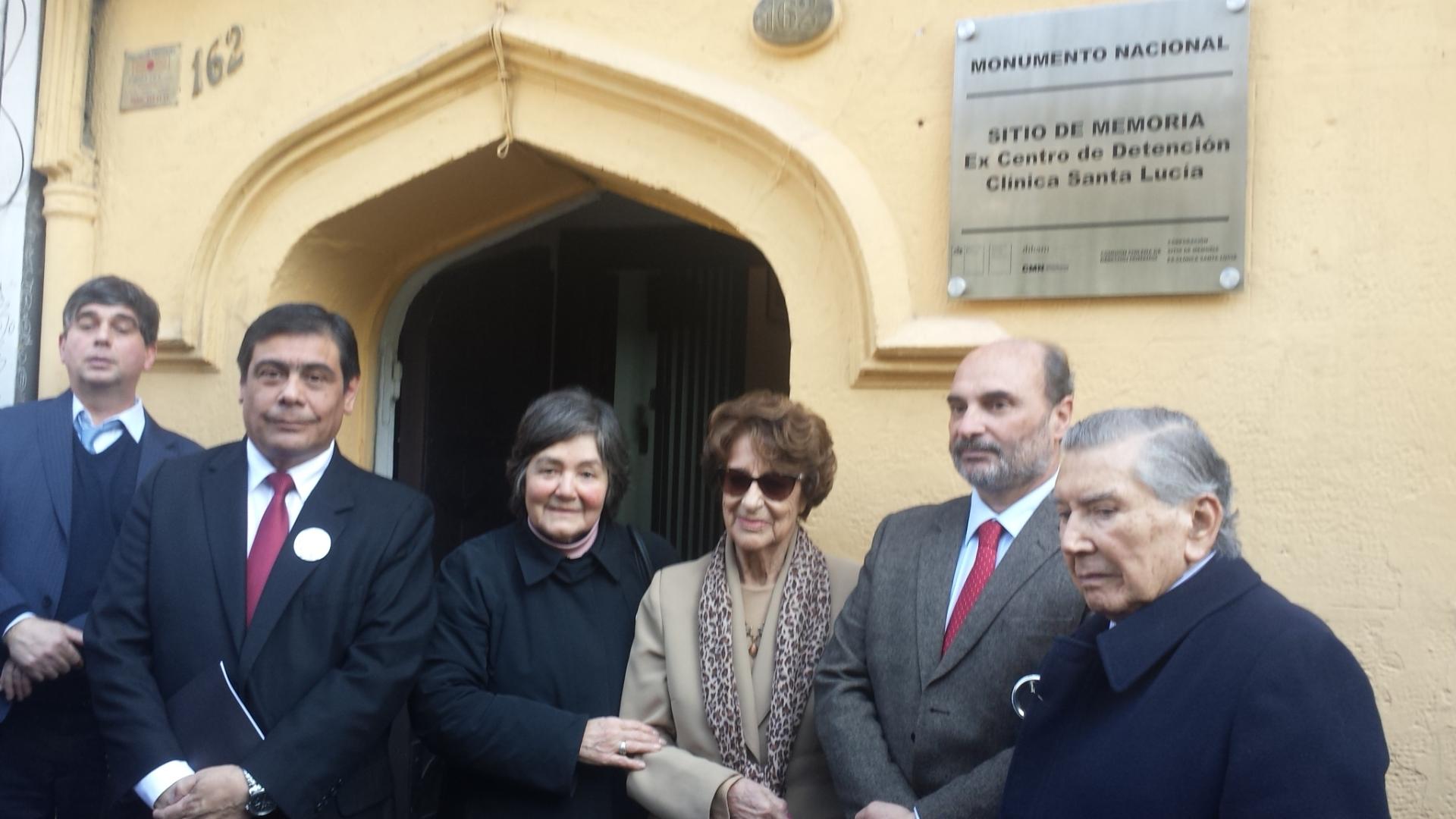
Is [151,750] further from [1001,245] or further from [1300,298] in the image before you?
[1300,298]

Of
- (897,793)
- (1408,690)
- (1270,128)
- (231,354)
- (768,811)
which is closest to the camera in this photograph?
(897,793)

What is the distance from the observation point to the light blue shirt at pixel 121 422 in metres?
3.48

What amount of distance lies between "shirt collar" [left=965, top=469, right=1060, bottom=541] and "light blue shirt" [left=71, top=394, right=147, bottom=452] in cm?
233

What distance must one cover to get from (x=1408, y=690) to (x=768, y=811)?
1.58m

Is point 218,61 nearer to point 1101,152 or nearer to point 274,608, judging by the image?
point 274,608

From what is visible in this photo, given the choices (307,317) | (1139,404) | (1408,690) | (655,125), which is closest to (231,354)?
(307,317)

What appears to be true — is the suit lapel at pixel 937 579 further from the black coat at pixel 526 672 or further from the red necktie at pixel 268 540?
the red necktie at pixel 268 540

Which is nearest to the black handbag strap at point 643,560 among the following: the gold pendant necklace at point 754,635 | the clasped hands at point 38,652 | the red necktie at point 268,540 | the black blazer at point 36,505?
the gold pendant necklace at point 754,635

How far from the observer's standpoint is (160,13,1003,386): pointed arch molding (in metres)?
3.47

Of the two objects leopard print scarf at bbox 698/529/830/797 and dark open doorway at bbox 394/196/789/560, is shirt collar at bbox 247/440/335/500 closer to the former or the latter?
leopard print scarf at bbox 698/529/830/797

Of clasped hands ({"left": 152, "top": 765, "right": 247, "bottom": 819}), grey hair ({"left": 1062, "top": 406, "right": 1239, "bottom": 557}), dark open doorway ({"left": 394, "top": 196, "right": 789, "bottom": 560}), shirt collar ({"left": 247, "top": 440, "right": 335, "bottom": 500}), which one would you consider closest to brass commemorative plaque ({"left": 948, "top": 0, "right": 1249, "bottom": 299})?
grey hair ({"left": 1062, "top": 406, "right": 1239, "bottom": 557})

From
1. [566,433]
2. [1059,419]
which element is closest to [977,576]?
[1059,419]

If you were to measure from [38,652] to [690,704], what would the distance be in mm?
1618

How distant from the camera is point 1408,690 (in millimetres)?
2994
